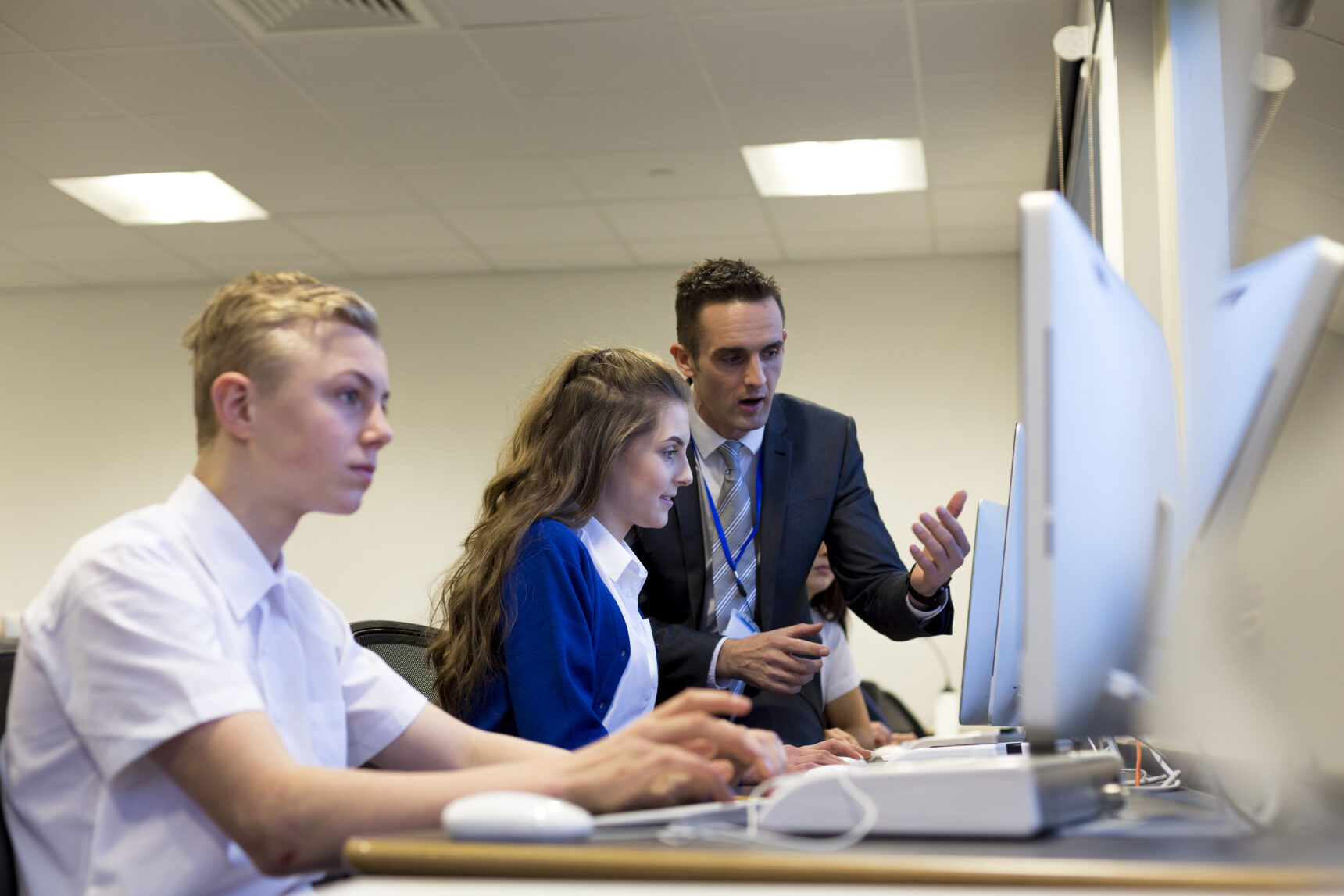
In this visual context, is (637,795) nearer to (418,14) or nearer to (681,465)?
(681,465)

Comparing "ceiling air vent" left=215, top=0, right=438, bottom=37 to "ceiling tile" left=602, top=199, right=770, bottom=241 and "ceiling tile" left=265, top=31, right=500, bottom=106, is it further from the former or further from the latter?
"ceiling tile" left=602, top=199, right=770, bottom=241

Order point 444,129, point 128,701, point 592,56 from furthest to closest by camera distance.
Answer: point 444,129, point 592,56, point 128,701

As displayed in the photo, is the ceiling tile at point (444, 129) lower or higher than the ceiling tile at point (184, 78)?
higher

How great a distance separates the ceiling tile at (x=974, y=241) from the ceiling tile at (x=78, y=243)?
3.85 metres

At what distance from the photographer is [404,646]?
5.97 ft

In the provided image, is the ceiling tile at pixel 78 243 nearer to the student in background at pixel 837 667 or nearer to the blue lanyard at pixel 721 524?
the student in background at pixel 837 667

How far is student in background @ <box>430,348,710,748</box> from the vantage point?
151 cm

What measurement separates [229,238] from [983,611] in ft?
15.8

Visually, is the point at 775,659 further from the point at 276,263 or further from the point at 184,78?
the point at 276,263

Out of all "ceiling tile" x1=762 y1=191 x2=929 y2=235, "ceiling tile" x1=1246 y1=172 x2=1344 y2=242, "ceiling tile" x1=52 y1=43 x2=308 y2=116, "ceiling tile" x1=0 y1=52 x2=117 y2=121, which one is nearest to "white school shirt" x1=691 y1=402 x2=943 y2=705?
"ceiling tile" x1=1246 y1=172 x2=1344 y2=242

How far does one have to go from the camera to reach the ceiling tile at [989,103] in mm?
4020

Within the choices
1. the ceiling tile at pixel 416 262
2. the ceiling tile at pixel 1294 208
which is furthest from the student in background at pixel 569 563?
the ceiling tile at pixel 416 262

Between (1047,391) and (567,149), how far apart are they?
13.5ft

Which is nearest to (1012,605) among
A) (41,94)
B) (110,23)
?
(110,23)
